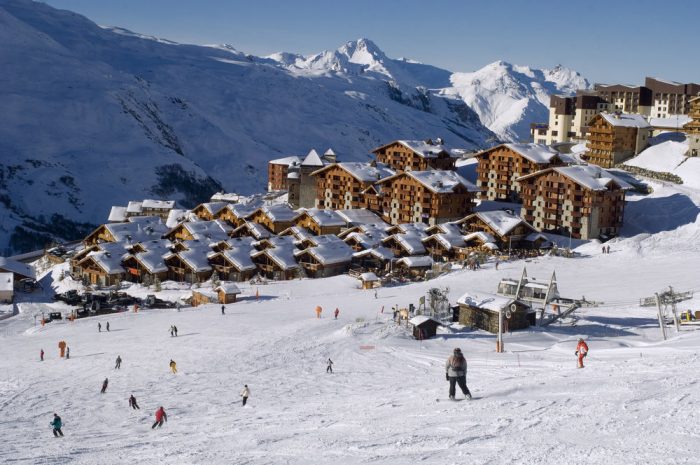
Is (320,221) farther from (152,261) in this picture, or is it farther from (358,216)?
(152,261)

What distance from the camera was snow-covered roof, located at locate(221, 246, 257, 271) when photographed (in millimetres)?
75312

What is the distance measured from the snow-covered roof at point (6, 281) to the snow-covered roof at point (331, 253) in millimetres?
27473

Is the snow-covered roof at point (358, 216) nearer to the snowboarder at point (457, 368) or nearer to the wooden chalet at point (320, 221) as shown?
the wooden chalet at point (320, 221)

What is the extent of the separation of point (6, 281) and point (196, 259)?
18048mm

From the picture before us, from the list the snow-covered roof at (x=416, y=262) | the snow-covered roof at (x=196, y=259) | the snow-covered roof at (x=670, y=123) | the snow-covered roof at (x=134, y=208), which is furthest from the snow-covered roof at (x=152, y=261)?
the snow-covered roof at (x=670, y=123)

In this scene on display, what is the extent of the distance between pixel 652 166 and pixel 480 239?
31.1 meters

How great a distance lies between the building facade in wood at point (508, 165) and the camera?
9144 cm

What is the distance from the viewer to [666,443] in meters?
15.6

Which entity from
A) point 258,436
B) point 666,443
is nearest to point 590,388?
point 666,443

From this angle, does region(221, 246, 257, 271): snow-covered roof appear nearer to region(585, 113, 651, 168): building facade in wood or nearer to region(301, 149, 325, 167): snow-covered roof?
region(301, 149, 325, 167): snow-covered roof

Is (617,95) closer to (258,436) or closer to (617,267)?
(617,267)

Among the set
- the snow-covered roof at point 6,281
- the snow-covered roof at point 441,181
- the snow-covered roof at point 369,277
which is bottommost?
the snow-covered roof at point 6,281

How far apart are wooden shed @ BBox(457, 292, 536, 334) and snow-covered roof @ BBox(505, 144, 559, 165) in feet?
168

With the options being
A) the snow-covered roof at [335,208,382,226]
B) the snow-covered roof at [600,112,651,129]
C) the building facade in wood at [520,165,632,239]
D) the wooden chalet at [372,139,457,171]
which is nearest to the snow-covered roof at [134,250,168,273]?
the snow-covered roof at [335,208,382,226]
